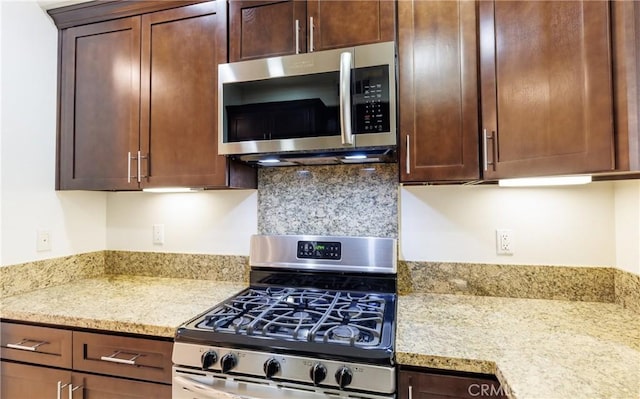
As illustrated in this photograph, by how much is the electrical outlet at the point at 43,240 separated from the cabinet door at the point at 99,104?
0.26 m

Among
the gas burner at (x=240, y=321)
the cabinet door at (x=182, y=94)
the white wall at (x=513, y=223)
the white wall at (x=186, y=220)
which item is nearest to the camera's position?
the gas burner at (x=240, y=321)

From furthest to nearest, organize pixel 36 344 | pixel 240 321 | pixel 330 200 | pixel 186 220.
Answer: pixel 186 220 → pixel 330 200 → pixel 36 344 → pixel 240 321

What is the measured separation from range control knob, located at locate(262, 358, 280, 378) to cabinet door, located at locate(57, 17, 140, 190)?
3.83 ft

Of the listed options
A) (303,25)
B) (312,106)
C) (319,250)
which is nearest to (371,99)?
(312,106)

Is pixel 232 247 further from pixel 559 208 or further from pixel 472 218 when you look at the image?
pixel 559 208

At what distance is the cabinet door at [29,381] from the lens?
128cm

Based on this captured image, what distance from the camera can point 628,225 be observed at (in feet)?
4.21

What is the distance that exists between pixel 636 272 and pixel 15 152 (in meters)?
2.81

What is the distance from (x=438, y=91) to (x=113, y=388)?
5.64 ft

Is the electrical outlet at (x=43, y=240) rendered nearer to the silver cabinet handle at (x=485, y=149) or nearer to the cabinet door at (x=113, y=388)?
the cabinet door at (x=113, y=388)

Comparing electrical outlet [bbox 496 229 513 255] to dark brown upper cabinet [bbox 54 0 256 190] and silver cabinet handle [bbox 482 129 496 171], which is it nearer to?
silver cabinet handle [bbox 482 129 496 171]

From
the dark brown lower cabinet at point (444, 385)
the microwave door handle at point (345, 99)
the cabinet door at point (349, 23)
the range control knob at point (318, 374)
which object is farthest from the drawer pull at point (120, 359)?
the cabinet door at point (349, 23)

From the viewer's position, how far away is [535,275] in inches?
57.2

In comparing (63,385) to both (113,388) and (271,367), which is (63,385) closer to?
(113,388)
